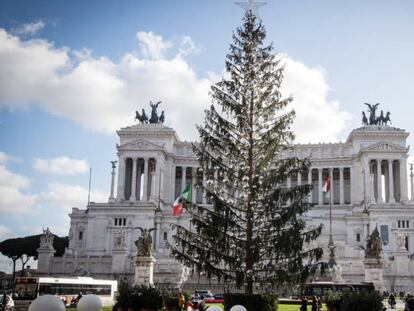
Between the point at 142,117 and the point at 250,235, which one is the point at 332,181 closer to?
the point at 142,117

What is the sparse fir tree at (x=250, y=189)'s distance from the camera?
32.4m

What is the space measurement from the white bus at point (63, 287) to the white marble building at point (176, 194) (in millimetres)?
18742

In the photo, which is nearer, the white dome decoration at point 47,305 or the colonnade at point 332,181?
the white dome decoration at point 47,305

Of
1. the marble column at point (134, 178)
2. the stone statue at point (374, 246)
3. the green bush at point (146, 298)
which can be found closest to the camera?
the green bush at point (146, 298)

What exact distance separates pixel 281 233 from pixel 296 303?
22.0 meters

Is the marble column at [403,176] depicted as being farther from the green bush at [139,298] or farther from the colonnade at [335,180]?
the green bush at [139,298]

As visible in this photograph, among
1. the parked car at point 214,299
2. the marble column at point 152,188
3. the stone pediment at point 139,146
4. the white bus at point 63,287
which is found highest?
the stone pediment at point 139,146

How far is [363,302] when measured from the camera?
87.9 feet

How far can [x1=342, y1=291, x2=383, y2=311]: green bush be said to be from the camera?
87.5 feet

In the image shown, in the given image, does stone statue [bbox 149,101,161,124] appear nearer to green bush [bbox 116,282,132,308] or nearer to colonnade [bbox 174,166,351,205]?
colonnade [bbox 174,166,351,205]

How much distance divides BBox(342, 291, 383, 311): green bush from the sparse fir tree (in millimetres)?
4627

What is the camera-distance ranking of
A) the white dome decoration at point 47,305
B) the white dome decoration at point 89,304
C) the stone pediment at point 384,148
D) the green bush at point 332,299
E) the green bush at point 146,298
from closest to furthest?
the white dome decoration at point 47,305 < the white dome decoration at point 89,304 < the green bush at point 146,298 < the green bush at point 332,299 < the stone pediment at point 384,148

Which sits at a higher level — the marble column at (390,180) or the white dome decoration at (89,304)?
the marble column at (390,180)

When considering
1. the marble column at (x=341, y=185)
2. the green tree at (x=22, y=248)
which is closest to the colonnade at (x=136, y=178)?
the green tree at (x=22, y=248)
